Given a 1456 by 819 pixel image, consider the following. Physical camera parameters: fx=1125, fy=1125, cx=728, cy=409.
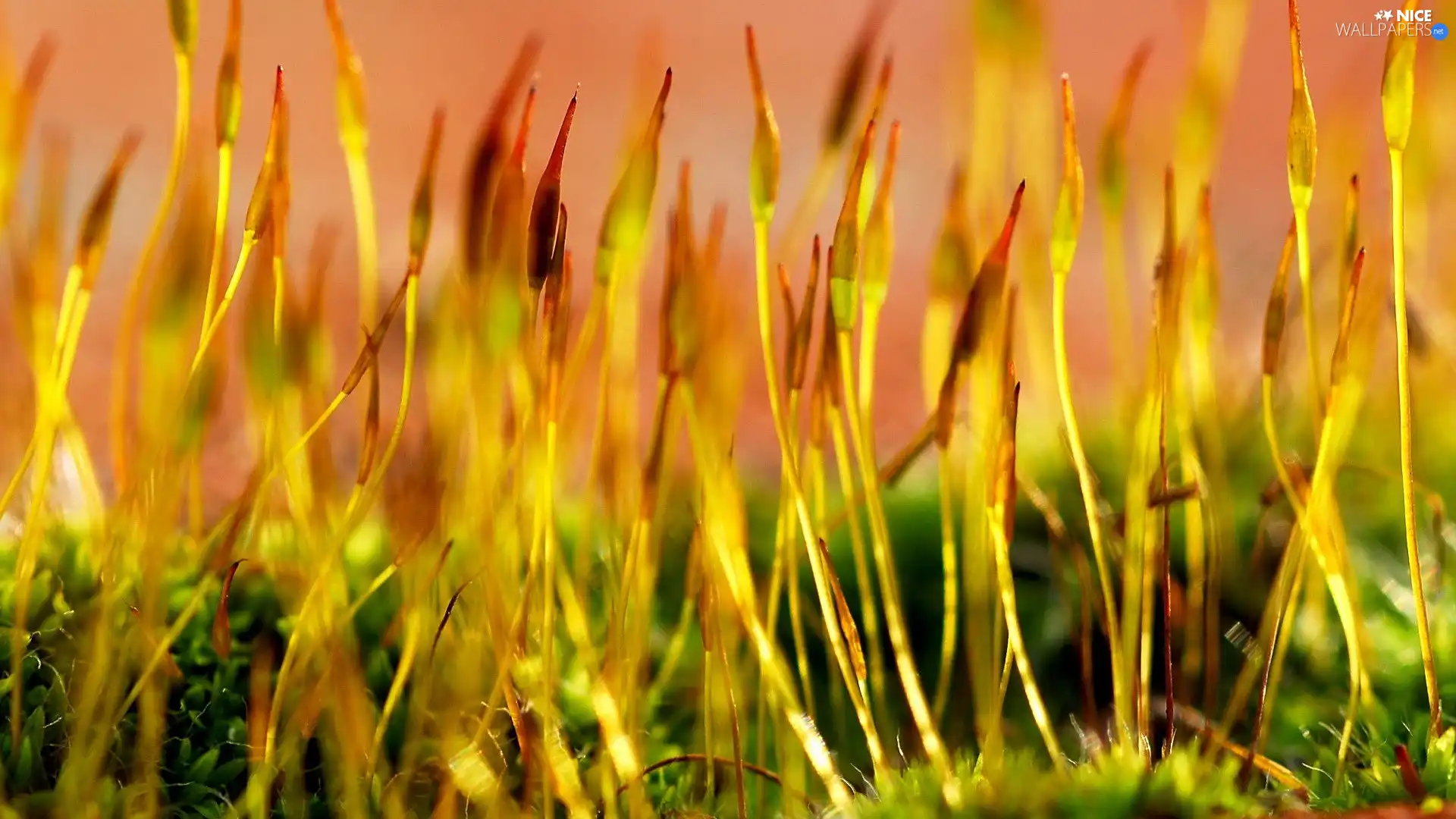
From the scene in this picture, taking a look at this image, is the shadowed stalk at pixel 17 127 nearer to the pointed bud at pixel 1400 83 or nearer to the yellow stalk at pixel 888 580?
the yellow stalk at pixel 888 580

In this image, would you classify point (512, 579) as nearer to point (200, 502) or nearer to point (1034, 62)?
point (200, 502)

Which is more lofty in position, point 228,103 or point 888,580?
point 228,103

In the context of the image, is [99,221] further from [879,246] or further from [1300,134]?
[1300,134]

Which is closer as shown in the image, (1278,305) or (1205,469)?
(1278,305)

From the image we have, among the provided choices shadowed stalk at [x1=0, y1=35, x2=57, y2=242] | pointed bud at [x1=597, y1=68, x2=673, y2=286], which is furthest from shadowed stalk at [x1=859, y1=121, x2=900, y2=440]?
shadowed stalk at [x1=0, y1=35, x2=57, y2=242]

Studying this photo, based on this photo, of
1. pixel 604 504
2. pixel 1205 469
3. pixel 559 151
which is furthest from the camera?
pixel 1205 469

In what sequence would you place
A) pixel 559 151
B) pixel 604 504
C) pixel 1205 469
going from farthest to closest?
1. pixel 1205 469
2. pixel 604 504
3. pixel 559 151

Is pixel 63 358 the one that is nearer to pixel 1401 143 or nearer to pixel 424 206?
pixel 424 206

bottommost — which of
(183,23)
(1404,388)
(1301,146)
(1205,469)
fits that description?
(1205,469)

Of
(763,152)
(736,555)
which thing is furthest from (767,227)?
(736,555)

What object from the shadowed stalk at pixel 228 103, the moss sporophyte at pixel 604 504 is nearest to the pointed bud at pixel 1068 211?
the moss sporophyte at pixel 604 504
